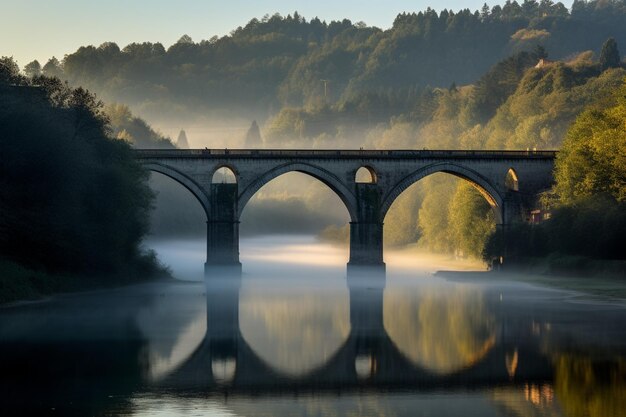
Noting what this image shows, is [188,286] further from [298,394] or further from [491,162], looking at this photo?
[298,394]

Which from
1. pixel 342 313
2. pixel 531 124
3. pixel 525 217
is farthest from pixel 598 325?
pixel 531 124

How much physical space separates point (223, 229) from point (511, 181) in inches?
1076

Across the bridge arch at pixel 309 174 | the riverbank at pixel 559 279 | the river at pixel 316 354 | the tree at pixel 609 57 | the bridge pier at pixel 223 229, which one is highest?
the tree at pixel 609 57

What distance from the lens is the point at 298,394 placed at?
104 feet

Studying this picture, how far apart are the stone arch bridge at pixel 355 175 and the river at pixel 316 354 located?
3081 cm

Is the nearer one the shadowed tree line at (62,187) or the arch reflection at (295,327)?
Answer: the arch reflection at (295,327)

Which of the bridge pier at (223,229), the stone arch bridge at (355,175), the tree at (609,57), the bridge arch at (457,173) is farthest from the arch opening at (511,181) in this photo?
the tree at (609,57)

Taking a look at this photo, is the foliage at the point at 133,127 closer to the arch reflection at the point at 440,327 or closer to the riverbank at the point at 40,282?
the riverbank at the point at 40,282

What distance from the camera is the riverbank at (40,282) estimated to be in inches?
2295

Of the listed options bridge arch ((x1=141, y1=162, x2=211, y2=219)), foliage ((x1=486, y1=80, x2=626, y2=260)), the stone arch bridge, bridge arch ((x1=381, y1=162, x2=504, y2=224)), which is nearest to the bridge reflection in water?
foliage ((x1=486, y1=80, x2=626, y2=260))

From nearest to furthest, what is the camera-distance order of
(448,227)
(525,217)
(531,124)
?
(525,217) < (448,227) < (531,124)

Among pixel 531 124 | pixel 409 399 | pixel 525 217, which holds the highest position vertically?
pixel 531 124

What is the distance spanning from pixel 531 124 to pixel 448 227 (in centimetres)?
3721

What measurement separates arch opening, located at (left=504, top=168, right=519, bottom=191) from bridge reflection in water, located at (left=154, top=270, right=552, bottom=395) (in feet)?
135
